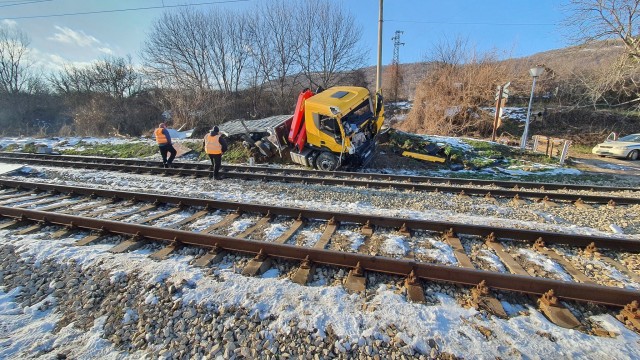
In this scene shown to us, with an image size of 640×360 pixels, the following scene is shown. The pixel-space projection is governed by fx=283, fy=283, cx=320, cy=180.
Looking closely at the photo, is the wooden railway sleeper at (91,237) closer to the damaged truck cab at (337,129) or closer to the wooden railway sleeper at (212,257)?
the wooden railway sleeper at (212,257)

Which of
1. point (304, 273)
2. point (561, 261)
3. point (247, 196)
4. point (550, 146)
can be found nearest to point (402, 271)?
point (304, 273)

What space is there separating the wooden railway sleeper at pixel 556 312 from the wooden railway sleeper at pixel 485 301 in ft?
1.34

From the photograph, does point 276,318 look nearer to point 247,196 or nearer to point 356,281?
→ point 356,281

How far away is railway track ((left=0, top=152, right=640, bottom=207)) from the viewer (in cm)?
668

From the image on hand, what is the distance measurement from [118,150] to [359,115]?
12836 mm

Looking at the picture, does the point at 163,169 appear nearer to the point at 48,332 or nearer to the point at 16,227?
the point at 16,227

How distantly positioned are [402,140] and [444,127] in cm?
826

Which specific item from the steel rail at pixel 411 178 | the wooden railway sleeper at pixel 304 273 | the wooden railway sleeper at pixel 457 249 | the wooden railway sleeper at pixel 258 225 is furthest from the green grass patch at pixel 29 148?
the wooden railway sleeper at pixel 457 249

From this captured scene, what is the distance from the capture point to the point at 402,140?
1313cm

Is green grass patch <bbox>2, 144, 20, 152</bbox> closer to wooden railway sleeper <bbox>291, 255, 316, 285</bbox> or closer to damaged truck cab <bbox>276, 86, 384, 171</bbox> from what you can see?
damaged truck cab <bbox>276, 86, 384, 171</bbox>

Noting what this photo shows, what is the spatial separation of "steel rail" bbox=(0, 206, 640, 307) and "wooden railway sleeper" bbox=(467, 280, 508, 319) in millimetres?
97

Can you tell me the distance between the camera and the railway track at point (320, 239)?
117 inches

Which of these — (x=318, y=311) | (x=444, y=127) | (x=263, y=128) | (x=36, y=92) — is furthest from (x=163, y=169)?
(x=36, y=92)

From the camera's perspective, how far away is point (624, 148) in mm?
14453
